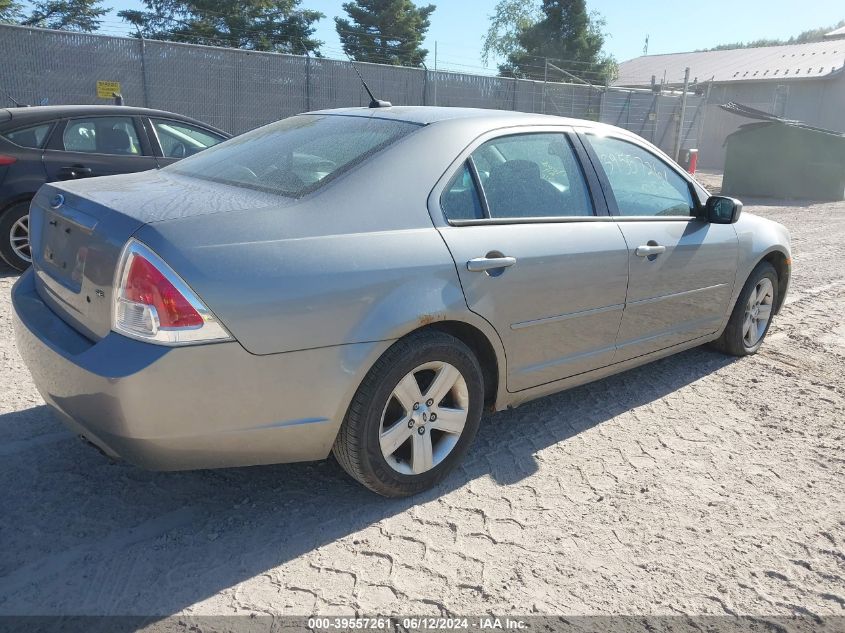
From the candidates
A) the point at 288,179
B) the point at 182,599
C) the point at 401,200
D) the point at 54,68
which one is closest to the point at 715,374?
the point at 401,200

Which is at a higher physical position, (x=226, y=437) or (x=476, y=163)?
(x=476, y=163)

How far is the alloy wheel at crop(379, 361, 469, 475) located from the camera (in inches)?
113

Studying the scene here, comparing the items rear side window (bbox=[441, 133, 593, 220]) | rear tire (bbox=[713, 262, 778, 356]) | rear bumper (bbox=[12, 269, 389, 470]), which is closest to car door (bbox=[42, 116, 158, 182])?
rear bumper (bbox=[12, 269, 389, 470])

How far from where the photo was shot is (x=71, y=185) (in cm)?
300

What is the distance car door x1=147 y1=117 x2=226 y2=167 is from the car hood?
4.14m

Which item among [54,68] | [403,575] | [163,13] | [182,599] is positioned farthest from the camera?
[163,13]

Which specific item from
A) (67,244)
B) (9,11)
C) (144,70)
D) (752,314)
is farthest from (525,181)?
(9,11)

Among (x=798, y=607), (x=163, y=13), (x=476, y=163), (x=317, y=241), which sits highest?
(x=163, y=13)

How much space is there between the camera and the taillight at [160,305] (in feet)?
7.61

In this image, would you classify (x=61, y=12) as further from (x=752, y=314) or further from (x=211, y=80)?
(x=752, y=314)

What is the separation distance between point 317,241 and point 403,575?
48.6 inches

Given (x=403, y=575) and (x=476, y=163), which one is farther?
(x=476, y=163)

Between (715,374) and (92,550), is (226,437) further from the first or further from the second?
(715,374)

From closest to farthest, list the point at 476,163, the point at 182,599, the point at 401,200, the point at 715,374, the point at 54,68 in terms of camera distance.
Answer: the point at 182,599 → the point at 401,200 → the point at 476,163 → the point at 715,374 → the point at 54,68
